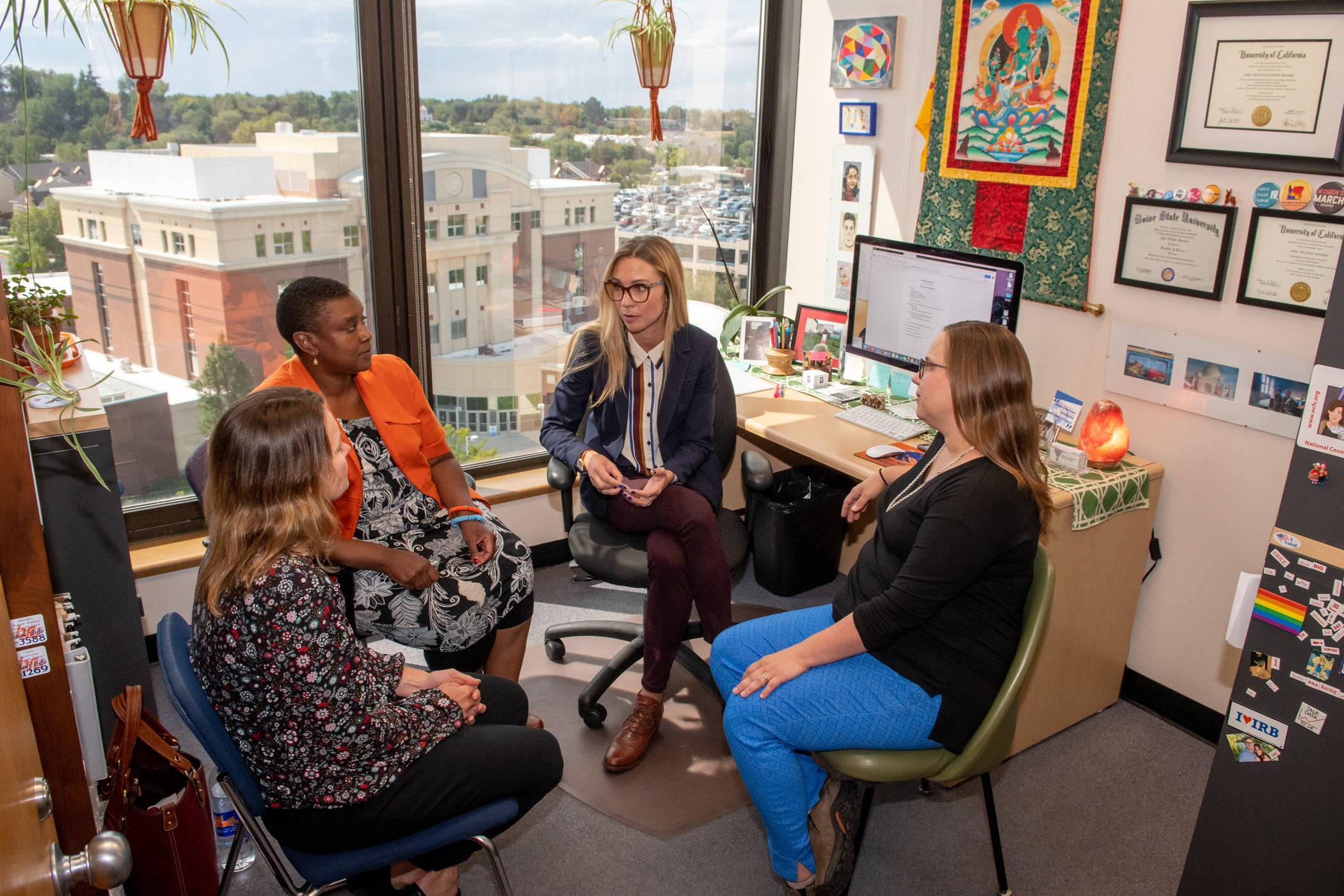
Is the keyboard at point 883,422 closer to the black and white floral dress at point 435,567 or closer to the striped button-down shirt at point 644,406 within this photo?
the striped button-down shirt at point 644,406

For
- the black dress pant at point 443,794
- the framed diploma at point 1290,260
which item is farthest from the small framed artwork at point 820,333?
the black dress pant at point 443,794

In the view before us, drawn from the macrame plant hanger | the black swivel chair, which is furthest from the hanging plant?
the black swivel chair

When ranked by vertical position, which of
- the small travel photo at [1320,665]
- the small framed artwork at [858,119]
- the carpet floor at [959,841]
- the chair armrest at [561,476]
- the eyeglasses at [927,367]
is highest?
the small framed artwork at [858,119]

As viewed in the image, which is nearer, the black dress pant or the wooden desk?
the black dress pant

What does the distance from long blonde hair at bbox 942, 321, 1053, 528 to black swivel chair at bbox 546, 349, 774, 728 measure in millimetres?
912

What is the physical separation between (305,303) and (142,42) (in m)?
0.80

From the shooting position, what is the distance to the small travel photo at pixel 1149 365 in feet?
8.59

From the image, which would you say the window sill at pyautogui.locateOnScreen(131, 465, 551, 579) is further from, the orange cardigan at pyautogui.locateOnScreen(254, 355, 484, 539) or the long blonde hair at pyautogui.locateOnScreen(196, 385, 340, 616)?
the long blonde hair at pyautogui.locateOnScreen(196, 385, 340, 616)

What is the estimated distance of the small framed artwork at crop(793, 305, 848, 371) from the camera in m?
3.49

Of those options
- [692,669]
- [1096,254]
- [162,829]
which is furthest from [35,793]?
[1096,254]

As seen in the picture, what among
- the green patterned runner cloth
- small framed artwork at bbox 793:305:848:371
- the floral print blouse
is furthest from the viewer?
small framed artwork at bbox 793:305:848:371

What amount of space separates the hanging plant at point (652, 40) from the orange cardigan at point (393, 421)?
1349mm

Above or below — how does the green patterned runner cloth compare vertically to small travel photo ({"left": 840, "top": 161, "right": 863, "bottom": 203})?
below

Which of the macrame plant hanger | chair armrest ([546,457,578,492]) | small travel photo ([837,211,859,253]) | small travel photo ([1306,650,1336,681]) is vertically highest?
the macrame plant hanger
